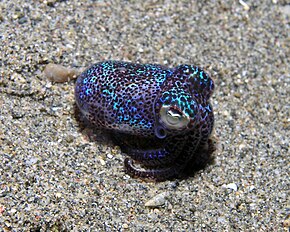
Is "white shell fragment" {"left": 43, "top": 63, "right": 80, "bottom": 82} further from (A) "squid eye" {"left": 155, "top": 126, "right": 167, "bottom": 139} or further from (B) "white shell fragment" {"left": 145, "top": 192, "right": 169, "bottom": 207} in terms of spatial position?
(B) "white shell fragment" {"left": 145, "top": 192, "right": 169, "bottom": 207}

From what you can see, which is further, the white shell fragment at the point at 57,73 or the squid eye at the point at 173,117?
the white shell fragment at the point at 57,73

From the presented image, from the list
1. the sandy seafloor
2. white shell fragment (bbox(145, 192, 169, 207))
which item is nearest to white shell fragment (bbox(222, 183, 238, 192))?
the sandy seafloor

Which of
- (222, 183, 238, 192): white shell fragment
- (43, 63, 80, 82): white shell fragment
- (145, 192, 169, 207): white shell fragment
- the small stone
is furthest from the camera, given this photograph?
(43, 63, 80, 82): white shell fragment

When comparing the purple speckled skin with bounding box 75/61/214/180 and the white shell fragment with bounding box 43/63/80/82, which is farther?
the white shell fragment with bounding box 43/63/80/82

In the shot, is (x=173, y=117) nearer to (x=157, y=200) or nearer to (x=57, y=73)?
(x=157, y=200)

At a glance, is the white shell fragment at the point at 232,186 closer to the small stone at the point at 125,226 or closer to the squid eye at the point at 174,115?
the squid eye at the point at 174,115

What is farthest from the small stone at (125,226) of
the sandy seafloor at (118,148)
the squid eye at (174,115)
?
the squid eye at (174,115)
